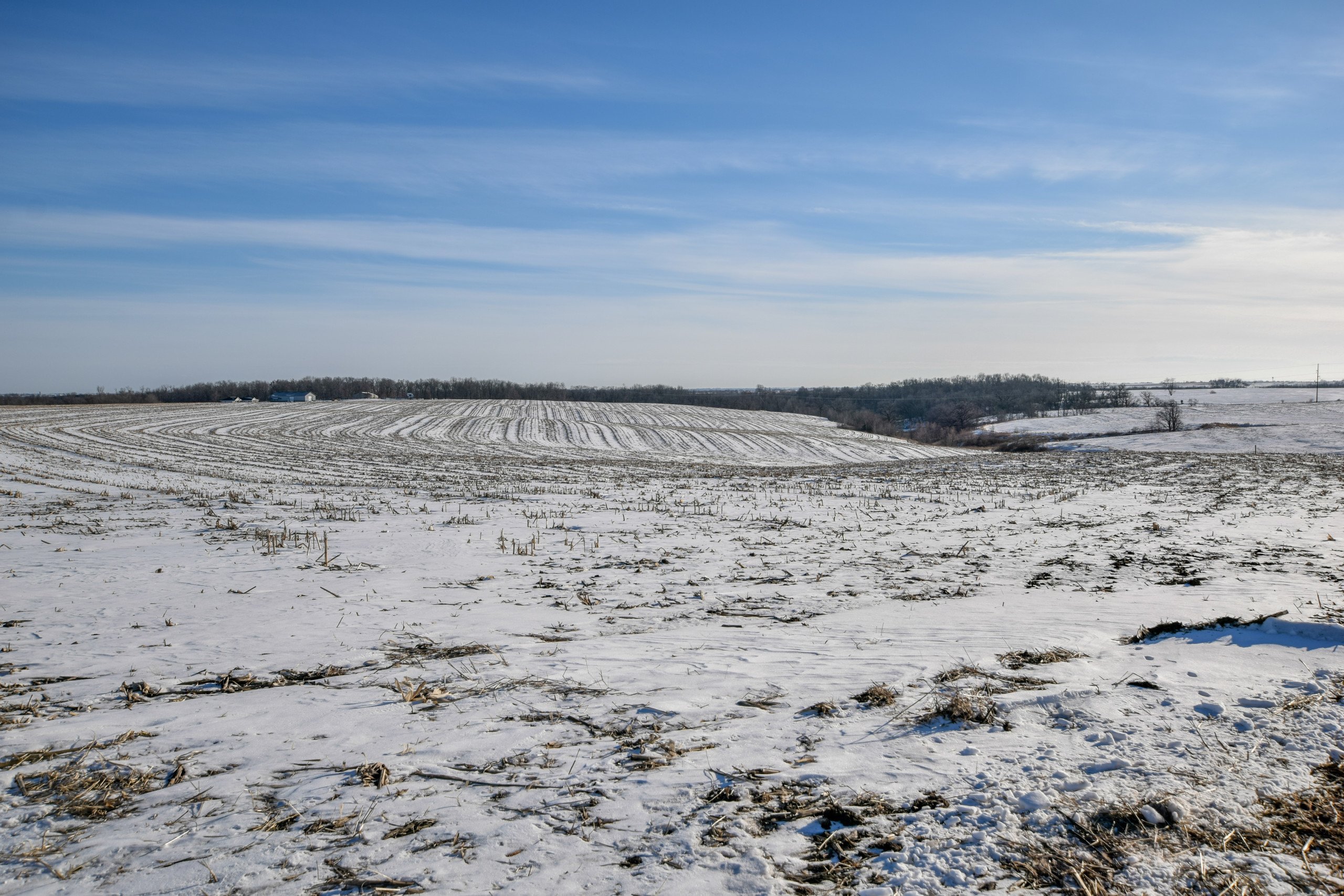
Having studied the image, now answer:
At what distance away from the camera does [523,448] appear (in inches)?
1791

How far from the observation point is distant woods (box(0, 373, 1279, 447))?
91.2m

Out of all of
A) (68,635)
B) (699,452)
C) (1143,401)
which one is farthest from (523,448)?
(1143,401)

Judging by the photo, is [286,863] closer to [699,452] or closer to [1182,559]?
[1182,559]

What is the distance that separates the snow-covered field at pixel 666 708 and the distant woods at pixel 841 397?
67.8 metres

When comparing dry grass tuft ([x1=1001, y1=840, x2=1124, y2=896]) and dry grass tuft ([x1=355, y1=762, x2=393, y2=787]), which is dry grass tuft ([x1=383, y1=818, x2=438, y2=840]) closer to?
dry grass tuft ([x1=355, y1=762, x2=393, y2=787])

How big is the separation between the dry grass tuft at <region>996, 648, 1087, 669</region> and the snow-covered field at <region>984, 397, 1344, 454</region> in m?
47.0

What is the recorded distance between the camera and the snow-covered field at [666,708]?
127 inches

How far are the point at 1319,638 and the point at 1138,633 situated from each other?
1328mm

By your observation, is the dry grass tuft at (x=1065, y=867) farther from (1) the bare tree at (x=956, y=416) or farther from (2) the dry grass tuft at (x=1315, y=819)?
(1) the bare tree at (x=956, y=416)

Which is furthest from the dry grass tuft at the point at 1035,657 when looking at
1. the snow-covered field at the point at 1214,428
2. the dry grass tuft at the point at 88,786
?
the snow-covered field at the point at 1214,428

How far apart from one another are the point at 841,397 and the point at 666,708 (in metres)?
170

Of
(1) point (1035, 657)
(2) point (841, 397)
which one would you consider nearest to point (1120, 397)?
(2) point (841, 397)

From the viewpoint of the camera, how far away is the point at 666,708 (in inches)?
196

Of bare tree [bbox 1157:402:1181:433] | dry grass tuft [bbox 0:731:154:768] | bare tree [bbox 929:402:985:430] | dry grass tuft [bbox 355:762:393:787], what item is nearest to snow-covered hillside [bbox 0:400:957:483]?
bare tree [bbox 929:402:985:430]
